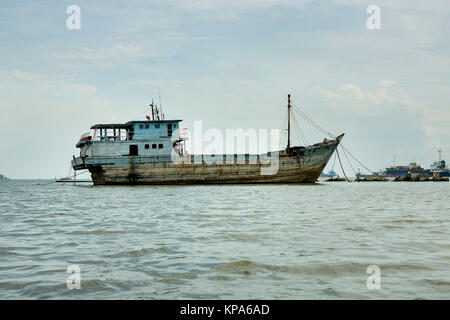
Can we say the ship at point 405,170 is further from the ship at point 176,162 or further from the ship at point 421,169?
the ship at point 176,162

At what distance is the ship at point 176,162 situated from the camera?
3606 centimetres

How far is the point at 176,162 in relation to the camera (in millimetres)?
36000

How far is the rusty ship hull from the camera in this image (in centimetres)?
3594

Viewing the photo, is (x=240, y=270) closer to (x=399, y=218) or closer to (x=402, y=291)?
(x=402, y=291)

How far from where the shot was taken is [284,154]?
37031mm

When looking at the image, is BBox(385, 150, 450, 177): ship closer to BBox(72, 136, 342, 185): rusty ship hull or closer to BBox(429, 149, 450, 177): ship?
BBox(429, 149, 450, 177): ship

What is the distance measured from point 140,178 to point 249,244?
29939 millimetres

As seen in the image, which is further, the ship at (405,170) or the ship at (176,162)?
the ship at (405,170)

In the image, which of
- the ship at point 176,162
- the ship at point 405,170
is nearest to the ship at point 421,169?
the ship at point 405,170

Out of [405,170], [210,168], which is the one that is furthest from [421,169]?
[210,168]

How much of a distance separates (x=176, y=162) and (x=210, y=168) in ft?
11.0

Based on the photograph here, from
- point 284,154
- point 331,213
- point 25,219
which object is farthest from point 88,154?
point 331,213

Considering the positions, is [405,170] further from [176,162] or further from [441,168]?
[176,162]

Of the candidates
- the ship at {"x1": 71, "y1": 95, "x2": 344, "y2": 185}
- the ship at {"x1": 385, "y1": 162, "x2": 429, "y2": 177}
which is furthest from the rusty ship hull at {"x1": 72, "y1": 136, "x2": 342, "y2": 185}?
the ship at {"x1": 385, "y1": 162, "x2": 429, "y2": 177}
